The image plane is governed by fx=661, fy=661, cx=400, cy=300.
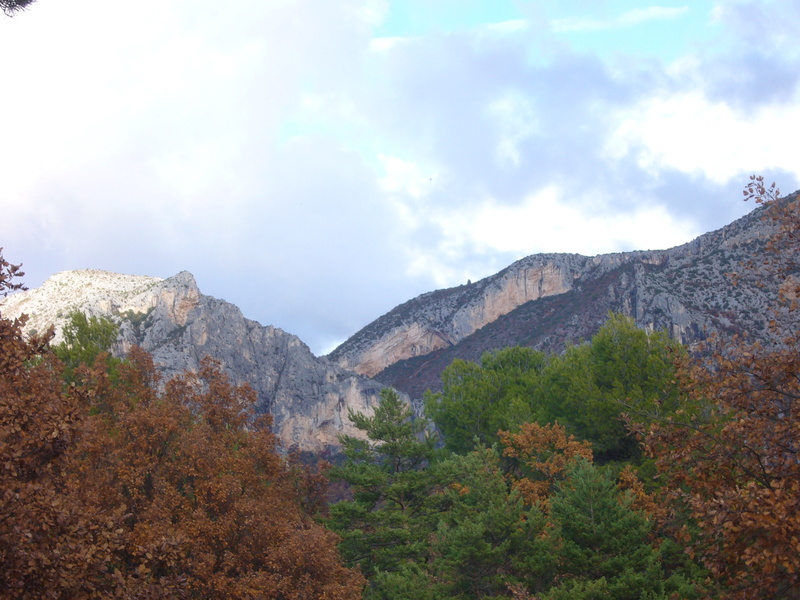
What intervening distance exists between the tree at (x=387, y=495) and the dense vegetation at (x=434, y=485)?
0.36 ft

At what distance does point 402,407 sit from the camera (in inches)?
1361

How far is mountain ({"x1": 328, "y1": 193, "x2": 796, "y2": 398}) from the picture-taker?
70812 millimetres

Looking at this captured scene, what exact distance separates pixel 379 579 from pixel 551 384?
762 inches

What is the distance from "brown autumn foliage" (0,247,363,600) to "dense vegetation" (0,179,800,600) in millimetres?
50

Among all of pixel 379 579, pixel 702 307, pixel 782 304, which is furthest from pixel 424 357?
pixel 782 304

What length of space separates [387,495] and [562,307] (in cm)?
8943

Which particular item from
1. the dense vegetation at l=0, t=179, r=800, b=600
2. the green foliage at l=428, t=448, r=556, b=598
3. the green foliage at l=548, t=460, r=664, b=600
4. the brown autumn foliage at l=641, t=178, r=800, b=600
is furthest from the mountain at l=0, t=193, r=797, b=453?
the brown autumn foliage at l=641, t=178, r=800, b=600

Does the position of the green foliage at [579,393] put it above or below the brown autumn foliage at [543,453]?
above

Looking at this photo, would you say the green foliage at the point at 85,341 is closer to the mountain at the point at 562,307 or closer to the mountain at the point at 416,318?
the mountain at the point at 416,318

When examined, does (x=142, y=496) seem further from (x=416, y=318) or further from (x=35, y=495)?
(x=416, y=318)

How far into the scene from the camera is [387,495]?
30781 millimetres

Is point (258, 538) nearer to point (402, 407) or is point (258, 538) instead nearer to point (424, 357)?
point (402, 407)

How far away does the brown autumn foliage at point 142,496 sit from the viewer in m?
8.00

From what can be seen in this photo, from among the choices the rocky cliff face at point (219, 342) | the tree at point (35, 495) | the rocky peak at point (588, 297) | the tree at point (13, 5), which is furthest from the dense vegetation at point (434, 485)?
the rocky cliff face at point (219, 342)
